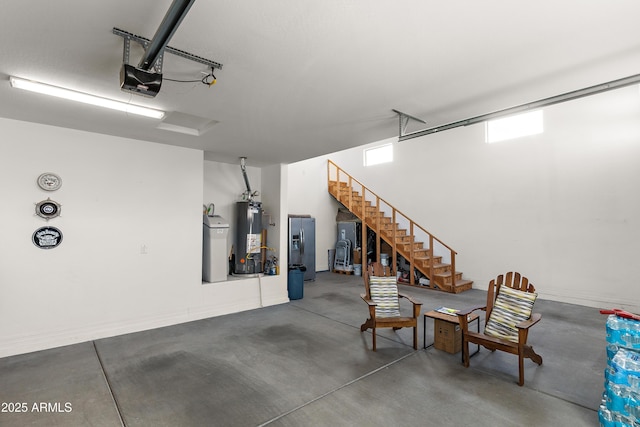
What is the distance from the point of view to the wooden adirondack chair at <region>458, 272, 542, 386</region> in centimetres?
312

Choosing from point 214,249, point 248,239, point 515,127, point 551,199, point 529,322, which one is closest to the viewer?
point 529,322

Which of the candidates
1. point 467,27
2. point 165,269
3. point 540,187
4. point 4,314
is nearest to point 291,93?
point 467,27

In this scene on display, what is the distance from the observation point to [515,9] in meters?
1.75

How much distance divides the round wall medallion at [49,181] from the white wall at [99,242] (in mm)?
72

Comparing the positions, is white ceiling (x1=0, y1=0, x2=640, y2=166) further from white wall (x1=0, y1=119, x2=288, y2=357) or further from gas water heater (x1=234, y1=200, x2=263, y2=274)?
gas water heater (x1=234, y1=200, x2=263, y2=274)

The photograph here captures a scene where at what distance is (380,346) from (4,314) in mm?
4598

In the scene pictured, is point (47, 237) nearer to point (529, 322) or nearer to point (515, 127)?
point (529, 322)

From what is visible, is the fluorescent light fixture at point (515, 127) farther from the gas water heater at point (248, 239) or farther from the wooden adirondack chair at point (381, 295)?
the gas water heater at point (248, 239)

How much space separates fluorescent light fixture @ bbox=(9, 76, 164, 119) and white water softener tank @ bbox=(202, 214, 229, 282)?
89.7 inches

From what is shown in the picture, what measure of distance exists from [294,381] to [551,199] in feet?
20.9

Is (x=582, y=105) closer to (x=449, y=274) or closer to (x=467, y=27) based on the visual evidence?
(x=449, y=274)

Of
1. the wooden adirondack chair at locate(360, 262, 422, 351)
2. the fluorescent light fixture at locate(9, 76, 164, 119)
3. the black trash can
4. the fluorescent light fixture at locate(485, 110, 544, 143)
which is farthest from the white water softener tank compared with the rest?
the fluorescent light fixture at locate(485, 110, 544, 143)

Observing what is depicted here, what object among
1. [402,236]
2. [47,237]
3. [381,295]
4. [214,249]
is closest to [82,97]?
[47,237]

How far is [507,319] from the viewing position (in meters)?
3.45
